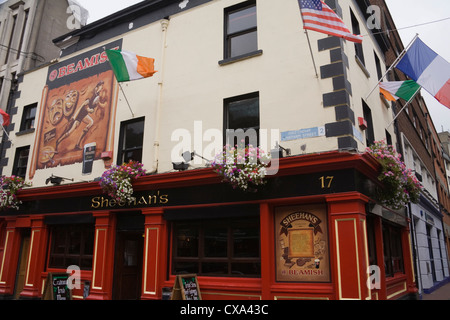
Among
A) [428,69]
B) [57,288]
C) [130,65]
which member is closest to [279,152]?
[428,69]

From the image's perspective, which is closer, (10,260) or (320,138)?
(320,138)

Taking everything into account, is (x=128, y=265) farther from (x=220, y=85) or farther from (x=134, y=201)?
(x=220, y=85)

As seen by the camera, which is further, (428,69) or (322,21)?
(428,69)

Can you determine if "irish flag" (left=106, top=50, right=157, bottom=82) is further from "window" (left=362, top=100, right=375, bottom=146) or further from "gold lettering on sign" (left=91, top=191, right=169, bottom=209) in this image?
"window" (left=362, top=100, right=375, bottom=146)

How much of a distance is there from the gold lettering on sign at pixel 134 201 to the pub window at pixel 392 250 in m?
7.07

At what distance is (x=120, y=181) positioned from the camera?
1038cm

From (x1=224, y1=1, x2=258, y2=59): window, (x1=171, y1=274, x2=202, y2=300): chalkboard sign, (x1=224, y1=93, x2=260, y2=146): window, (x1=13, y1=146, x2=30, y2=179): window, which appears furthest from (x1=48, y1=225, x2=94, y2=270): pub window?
(x1=224, y1=1, x2=258, y2=59): window

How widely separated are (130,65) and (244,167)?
4954 mm

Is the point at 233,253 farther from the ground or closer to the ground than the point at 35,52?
closer to the ground

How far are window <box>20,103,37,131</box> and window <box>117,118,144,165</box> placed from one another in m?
5.58

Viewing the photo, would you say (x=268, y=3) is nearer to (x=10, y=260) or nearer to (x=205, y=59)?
(x=205, y=59)

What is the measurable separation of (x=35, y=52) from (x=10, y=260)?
1008 cm

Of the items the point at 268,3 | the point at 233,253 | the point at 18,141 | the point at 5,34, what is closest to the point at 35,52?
the point at 5,34
